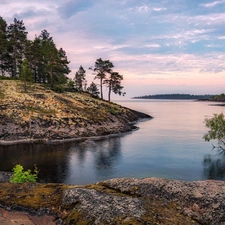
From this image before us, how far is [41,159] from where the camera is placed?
4709cm

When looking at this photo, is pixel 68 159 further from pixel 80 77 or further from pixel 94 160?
pixel 80 77

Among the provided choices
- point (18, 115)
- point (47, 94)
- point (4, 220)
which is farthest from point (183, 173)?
point (47, 94)

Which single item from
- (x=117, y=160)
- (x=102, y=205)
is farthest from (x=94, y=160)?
(x=102, y=205)

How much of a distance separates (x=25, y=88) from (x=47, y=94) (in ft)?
25.8

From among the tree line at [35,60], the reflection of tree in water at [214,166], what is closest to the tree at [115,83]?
the tree line at [35,60]

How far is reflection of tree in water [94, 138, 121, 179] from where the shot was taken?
40694 millimetres

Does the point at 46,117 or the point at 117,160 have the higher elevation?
the point at 46,117

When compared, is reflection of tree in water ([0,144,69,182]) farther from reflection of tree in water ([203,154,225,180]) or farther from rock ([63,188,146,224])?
rock ([63,188,146,224])

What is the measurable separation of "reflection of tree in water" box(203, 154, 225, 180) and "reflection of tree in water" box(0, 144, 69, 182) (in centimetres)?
2353

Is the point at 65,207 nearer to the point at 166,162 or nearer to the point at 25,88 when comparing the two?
the point at 166,162

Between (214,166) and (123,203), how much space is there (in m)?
40.1

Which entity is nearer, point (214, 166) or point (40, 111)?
point (214, 166)

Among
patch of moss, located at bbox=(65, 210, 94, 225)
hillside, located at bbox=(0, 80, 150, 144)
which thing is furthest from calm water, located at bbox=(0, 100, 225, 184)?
patch of moss, located at bbox=(65, 210, 94, 225)

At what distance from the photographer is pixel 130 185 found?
10.3 m
